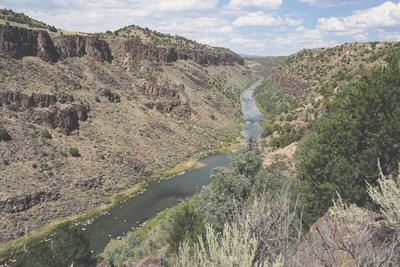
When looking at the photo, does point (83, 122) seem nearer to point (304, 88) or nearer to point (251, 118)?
point (304, 88)

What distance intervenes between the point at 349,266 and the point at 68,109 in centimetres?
7690

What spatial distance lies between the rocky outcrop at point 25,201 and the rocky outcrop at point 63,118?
61.0ft

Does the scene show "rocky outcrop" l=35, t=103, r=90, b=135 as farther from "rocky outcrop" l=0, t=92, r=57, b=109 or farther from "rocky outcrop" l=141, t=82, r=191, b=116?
"rocky outcrop" l=141, t=82, r=191, b=116

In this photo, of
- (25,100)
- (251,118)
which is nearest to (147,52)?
(251,118)

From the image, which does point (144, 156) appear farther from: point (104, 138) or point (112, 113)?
point (112, 113)

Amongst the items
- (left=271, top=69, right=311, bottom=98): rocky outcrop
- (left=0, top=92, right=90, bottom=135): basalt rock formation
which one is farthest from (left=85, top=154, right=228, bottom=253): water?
(left=271, top=69, right=311, bottom=98): rocky outcrop

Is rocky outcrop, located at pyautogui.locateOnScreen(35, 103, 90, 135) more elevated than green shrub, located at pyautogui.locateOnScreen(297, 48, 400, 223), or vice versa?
green shrub, located at pyautogui.locateOnScreen(297, 48, 400, 223)

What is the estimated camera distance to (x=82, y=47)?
112 m

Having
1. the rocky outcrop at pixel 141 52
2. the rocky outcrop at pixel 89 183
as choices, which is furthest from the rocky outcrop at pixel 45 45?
the rocky outcrop at pixel 89 183

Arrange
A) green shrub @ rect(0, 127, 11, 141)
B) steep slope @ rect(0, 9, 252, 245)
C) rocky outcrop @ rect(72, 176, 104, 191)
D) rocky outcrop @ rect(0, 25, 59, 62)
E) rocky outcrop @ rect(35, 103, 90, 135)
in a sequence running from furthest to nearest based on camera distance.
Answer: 1. rocky outcrop @ rect(0, 25, 59, 62)
2. rocky outcrop @ rect(35, 103, 90, 135)
3. rocky outcrop @ rect(72, 176, 104, 191)
4. green shrub @ rect(0, 127, 11, 141)
5. steep slope @ rect(0, 9, 252, 245)

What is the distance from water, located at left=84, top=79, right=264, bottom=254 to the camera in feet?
190

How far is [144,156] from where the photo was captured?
3531 inches

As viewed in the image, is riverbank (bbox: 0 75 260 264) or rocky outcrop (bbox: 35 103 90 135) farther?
rocky outcrop (bbox: 35 103 90 135)

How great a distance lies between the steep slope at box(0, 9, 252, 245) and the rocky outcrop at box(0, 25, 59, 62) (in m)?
0.22
